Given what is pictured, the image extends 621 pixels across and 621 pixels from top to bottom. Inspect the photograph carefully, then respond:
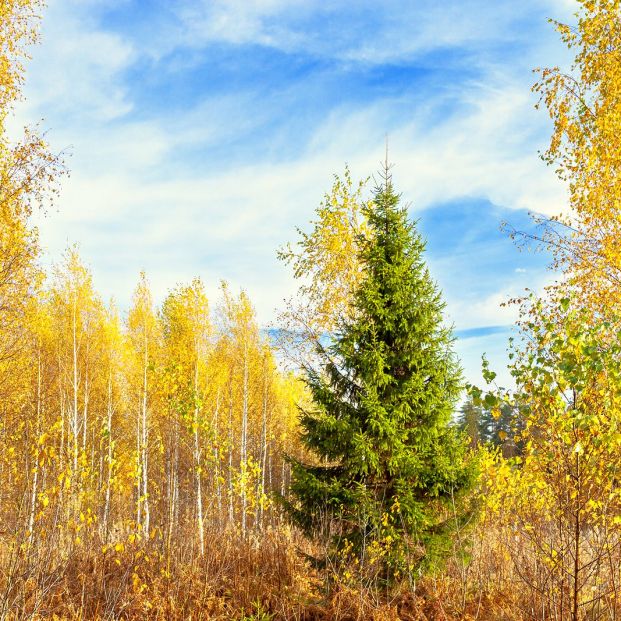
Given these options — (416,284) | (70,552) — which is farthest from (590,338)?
(70,552)

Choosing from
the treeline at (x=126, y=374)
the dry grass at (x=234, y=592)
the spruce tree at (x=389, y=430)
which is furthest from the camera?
the treeline at (x=126, y=374)

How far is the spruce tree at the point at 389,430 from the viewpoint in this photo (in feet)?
24.2

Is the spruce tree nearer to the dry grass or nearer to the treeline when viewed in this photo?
the dry grass

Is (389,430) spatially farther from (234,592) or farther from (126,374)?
(126,374)

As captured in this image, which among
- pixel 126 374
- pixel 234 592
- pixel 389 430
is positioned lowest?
pixel 234 592

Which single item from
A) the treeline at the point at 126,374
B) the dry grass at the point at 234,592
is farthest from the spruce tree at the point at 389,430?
the treeline at the point at 126,374

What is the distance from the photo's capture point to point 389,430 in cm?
738

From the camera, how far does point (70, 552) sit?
282 inches

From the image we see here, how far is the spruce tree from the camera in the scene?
7379mm

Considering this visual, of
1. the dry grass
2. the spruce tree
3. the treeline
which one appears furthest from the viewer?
the treeline

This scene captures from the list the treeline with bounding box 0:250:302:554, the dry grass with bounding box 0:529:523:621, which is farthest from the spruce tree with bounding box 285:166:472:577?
the treeline with bounding box 0:250:302:554

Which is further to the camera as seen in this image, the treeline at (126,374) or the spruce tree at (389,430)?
the treeline at (126,374)

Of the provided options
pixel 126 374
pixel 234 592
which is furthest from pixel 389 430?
pixel 126 374

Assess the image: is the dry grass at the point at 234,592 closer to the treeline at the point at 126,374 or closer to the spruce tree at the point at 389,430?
the spruce tree at the point at 389,430
